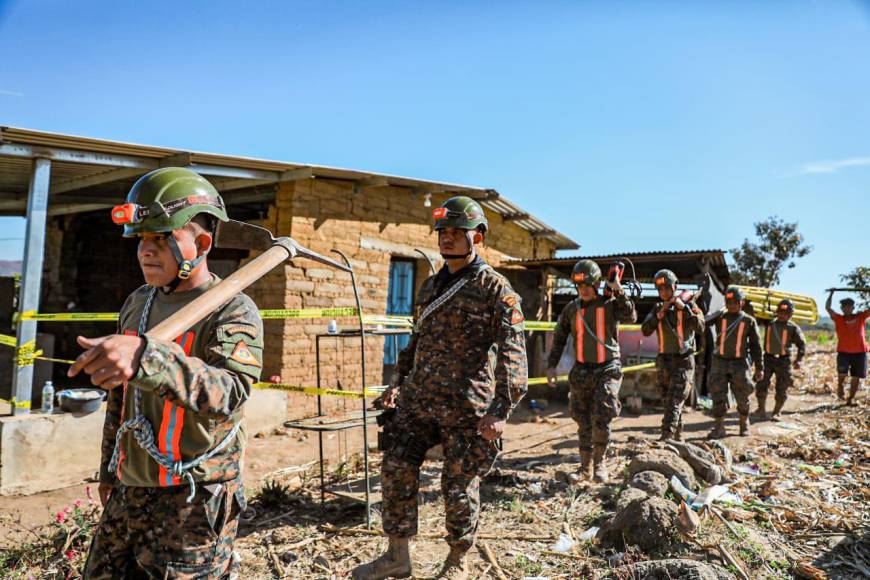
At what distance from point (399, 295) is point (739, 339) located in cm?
571

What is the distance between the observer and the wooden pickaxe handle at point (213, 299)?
167 cm

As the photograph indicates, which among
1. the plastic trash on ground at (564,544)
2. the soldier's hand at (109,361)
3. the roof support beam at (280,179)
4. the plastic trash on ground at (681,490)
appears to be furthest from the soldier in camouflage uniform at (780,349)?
the soldier's hand at (109,361)

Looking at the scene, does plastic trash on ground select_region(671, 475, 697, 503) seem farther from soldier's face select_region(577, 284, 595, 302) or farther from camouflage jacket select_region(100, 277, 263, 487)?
camouflage jacket select_region(100, 277, 263, 487)

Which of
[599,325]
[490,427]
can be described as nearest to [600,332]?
[599,325]

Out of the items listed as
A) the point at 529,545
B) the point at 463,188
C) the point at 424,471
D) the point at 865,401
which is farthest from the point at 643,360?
the point at 529,545

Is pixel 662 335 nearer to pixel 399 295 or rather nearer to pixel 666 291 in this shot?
A: pixel 666 291

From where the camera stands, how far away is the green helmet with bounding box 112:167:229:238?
1949 mm

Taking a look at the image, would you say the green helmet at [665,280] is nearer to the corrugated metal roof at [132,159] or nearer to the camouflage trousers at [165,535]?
the corrugated metal roof at [132,159]

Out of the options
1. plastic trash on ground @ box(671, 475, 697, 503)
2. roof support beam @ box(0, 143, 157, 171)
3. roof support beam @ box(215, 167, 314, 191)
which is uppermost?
roof support beam @ box(215, 167, 314, 191)

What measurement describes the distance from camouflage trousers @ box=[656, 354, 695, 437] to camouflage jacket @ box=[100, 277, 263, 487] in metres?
6.18

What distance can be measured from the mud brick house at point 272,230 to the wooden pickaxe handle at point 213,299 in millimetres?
4477

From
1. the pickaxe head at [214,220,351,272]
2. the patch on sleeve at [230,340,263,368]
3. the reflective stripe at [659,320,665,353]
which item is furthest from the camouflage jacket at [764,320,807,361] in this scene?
the patch on sleeve at [230,340,263,368]

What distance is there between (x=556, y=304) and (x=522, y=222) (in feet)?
7.32

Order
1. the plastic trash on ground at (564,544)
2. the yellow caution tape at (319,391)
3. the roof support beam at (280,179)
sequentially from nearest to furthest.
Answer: the plastic trash on ground at (564,544), the yellow caution tape at (319,391), the roof support beam at (280,179)
